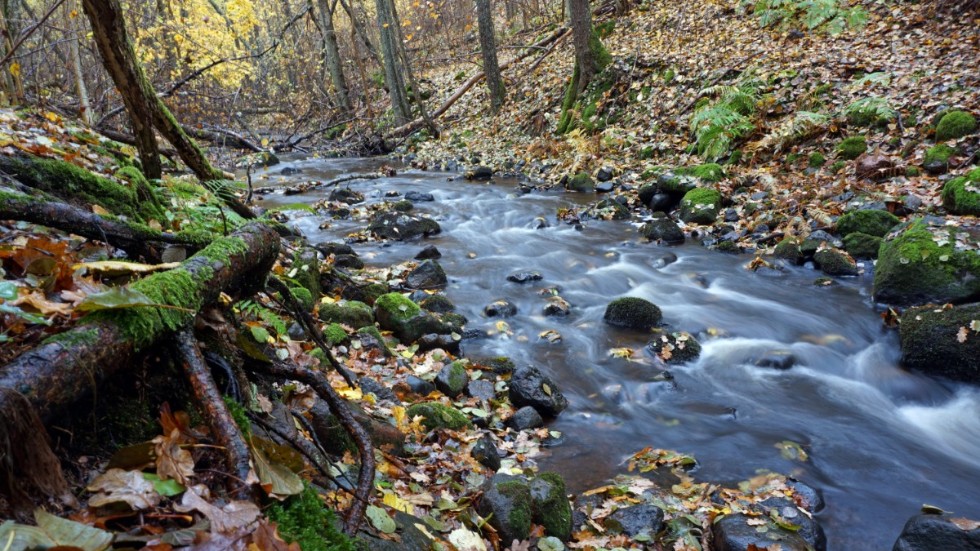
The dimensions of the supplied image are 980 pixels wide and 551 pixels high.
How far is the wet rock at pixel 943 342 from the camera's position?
5.89 meters

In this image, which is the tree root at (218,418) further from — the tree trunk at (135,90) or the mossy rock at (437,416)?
the tree trunk at (135,90)

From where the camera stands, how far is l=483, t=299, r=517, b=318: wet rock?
8.11m

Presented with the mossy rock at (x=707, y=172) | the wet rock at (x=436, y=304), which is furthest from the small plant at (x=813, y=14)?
the wet rock at (x=436, y=304)

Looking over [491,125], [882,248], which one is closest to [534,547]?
[882,248]

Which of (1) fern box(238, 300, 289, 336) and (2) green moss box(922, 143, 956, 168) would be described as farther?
(2) green moss box(922, 143, 956, 168)

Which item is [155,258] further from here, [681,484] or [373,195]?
[373,195]

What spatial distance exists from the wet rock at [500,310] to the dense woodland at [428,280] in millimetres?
479

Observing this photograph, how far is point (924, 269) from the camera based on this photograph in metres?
6.93

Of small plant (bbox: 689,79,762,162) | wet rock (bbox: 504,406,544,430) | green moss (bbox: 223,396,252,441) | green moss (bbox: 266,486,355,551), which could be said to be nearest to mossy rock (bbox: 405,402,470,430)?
wet rock (bbox: 504,406,544,430)

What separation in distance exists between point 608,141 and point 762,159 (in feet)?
13.4

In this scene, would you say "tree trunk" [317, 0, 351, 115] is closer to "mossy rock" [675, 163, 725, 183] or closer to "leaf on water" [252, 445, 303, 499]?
"mossy rock" [675, 163, 725, 183]

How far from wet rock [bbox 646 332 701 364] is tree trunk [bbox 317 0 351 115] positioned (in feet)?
65.4

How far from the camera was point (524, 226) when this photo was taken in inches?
484

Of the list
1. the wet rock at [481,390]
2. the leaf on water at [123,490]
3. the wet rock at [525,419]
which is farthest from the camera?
the wet rock at [481,390]
